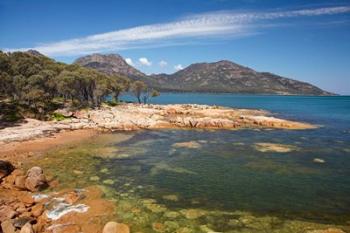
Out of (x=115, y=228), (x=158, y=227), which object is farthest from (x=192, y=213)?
(x=115, y=228)

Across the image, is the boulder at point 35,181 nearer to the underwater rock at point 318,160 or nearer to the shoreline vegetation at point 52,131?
the shoreline vegetation at point 52,131

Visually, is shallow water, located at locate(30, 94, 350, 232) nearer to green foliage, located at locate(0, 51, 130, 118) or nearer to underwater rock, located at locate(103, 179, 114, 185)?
underwater rock, located at locate(103, 179, 114, 185)

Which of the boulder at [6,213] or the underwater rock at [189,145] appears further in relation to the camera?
the underwater rock at [189,145]

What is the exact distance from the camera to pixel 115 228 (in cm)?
2317

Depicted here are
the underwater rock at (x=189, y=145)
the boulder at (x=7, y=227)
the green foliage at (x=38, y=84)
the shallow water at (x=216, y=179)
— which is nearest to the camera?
the boulder at (x=7, y=227)

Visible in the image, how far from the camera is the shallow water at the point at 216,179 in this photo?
25938mm

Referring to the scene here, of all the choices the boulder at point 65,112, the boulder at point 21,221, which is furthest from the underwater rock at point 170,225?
the boulder at point 65,112

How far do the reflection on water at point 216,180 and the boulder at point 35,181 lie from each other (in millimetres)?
2362

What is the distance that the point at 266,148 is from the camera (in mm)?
53938

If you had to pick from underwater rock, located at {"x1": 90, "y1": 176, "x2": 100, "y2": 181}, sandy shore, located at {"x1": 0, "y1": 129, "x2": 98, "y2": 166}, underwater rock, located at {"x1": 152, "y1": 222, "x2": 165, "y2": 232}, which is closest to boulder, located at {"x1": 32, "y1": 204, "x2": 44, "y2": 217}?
underwater rock, located at {"x1": 90, "y1": 176, "x2": 100, "y2": 181}

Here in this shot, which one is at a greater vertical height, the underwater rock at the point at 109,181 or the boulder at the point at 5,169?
the boulder at the point at 5,169

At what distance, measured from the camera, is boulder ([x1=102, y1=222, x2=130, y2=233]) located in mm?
22969

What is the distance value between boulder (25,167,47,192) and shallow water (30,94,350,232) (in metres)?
2.73

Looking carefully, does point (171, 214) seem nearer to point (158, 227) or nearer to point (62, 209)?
point (158, 227)
